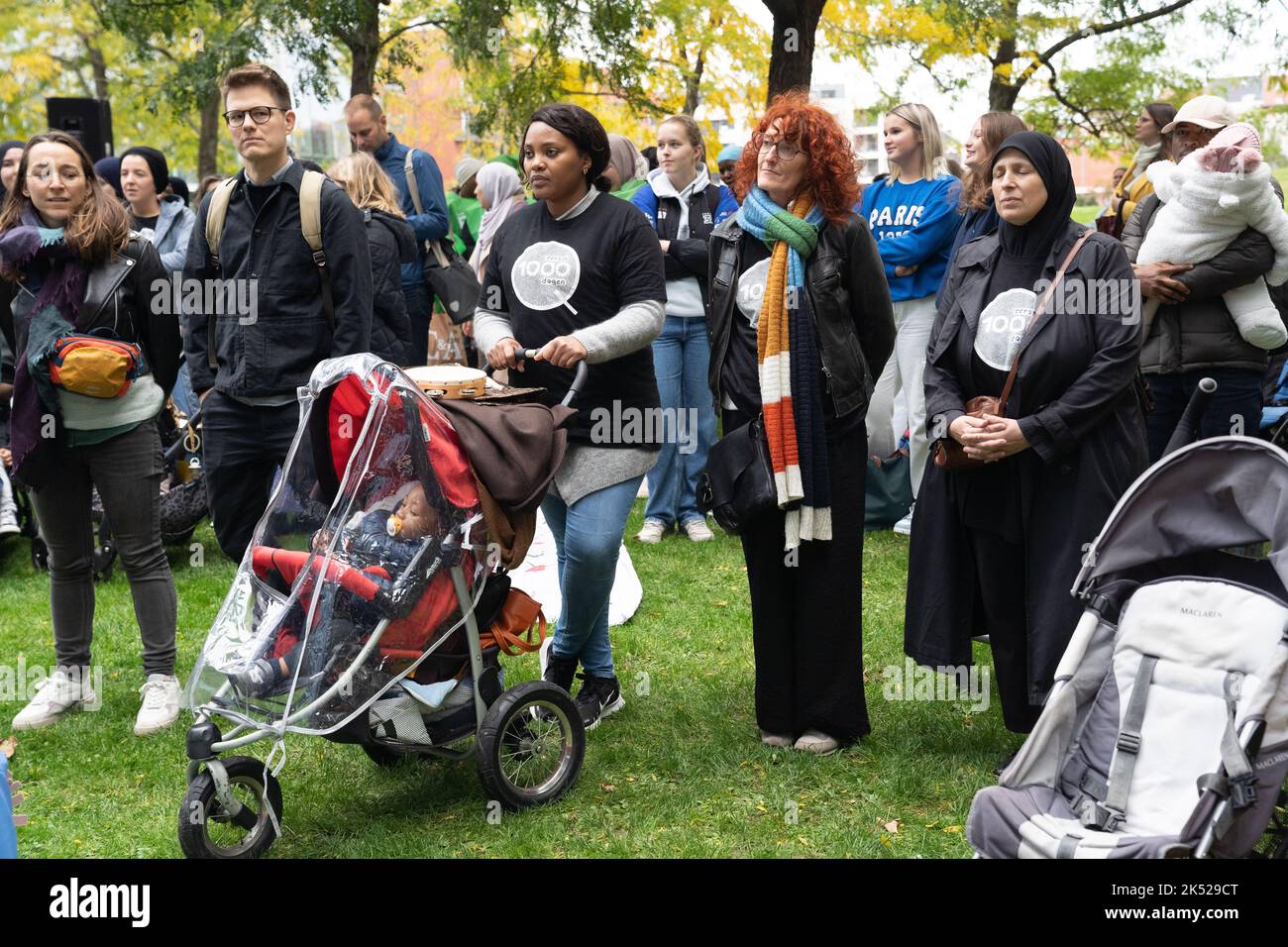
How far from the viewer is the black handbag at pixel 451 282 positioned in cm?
845

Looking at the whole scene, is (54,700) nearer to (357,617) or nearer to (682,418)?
(357,617)

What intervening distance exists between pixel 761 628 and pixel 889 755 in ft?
2.12

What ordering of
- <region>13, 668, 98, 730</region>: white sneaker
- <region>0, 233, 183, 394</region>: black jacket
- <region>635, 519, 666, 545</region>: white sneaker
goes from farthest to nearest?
<region>635, 519, 666, 545</region>: white sneaker
<region>13, 668, 98, 730</region>: white sneaker
<region>0, 233, 183, 394</region>: black jacket

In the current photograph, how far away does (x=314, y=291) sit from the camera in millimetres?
4938

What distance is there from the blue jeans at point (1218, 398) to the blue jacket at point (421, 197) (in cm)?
457

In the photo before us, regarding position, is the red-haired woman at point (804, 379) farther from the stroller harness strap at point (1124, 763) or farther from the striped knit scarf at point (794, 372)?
the stroller harness strap at point (1124, 763)

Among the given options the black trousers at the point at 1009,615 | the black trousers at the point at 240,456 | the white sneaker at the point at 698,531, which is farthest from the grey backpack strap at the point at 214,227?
the white sneaker at the point at 698,531

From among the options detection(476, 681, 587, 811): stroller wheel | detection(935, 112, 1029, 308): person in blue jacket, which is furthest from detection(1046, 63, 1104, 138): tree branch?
detection(476, 681, 587, 811): stroller wheel

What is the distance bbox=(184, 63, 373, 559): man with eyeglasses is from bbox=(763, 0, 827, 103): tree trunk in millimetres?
7263

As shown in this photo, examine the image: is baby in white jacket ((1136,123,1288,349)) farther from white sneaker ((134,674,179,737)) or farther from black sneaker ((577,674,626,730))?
white sneaker ((134,674,179,737))

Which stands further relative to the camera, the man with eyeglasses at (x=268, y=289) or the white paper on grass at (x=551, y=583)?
the white paper on grass at (x=551, y=583)

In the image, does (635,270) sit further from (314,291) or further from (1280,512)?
(1280,512)

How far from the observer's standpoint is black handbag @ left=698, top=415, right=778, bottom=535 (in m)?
4.66
